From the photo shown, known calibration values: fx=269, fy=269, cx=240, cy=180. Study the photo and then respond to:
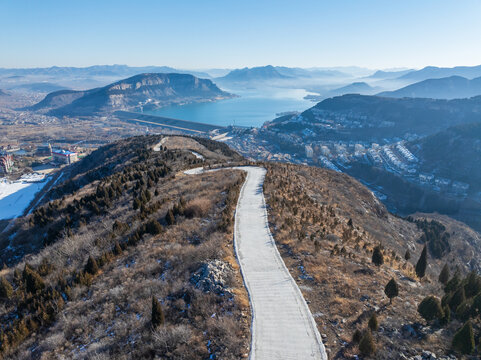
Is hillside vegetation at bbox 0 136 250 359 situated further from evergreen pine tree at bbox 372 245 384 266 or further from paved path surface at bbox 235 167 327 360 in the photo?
evergreen pine tree at bbox 372 245 384 266

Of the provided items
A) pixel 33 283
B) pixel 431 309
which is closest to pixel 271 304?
pixel 431 309

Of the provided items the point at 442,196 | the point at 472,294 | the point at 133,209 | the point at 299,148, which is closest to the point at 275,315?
the point at 472,294

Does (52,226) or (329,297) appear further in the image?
(52,226)

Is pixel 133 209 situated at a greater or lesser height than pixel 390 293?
lesser

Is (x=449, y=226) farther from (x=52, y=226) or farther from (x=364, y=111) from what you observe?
(x=364, y=111)

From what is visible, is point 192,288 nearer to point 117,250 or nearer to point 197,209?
point 117,250

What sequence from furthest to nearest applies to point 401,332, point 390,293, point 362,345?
point 390,293, point 401,332, point 362,345

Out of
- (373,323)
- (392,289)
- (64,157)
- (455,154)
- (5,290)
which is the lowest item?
(64,157)
